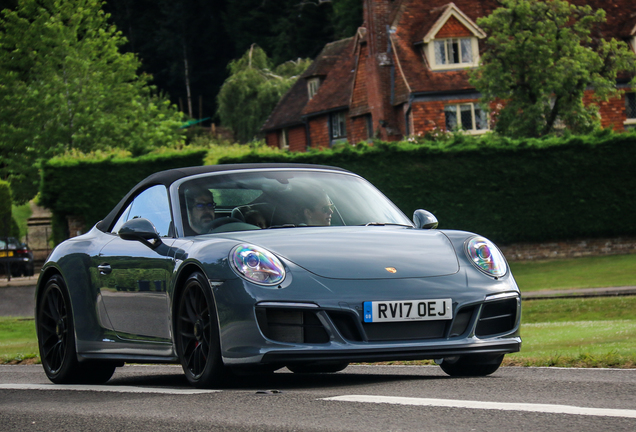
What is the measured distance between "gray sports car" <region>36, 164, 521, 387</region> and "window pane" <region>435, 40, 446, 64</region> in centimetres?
3916

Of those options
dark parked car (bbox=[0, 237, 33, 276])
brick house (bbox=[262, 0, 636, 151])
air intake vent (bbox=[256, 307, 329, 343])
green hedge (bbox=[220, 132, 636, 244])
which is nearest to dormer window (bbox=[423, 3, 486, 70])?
brick house (bbox=[262, 0, 636, 151])

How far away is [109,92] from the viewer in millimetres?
47188

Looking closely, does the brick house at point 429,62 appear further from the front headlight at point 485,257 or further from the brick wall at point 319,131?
the front headlight at point 485,257

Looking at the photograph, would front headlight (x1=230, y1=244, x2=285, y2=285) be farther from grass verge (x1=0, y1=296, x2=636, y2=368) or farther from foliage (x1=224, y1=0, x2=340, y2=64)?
foliage (x1=224, y1=0, x2=340, y2=64)

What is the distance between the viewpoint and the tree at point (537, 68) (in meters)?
37.3

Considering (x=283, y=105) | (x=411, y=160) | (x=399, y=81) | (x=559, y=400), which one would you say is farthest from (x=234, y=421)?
(x=283, y=105)

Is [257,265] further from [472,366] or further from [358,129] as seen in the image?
[358,129]

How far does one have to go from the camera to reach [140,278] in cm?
732

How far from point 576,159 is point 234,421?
29295 millimetres

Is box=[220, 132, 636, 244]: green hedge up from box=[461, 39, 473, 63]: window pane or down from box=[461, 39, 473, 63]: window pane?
down

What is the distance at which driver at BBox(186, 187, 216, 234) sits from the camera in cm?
727

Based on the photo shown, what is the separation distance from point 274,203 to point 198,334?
1294mm

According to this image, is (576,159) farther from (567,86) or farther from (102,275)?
(102,275)

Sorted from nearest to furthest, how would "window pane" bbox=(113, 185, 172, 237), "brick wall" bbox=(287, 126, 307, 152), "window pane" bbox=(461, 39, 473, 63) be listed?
"window pane" bbox=(113, 185, 172, 237)
"window pane" bbox=(461, 39, 473, 63)
"brick wall" bbox=(287, 126, 307, 152)
